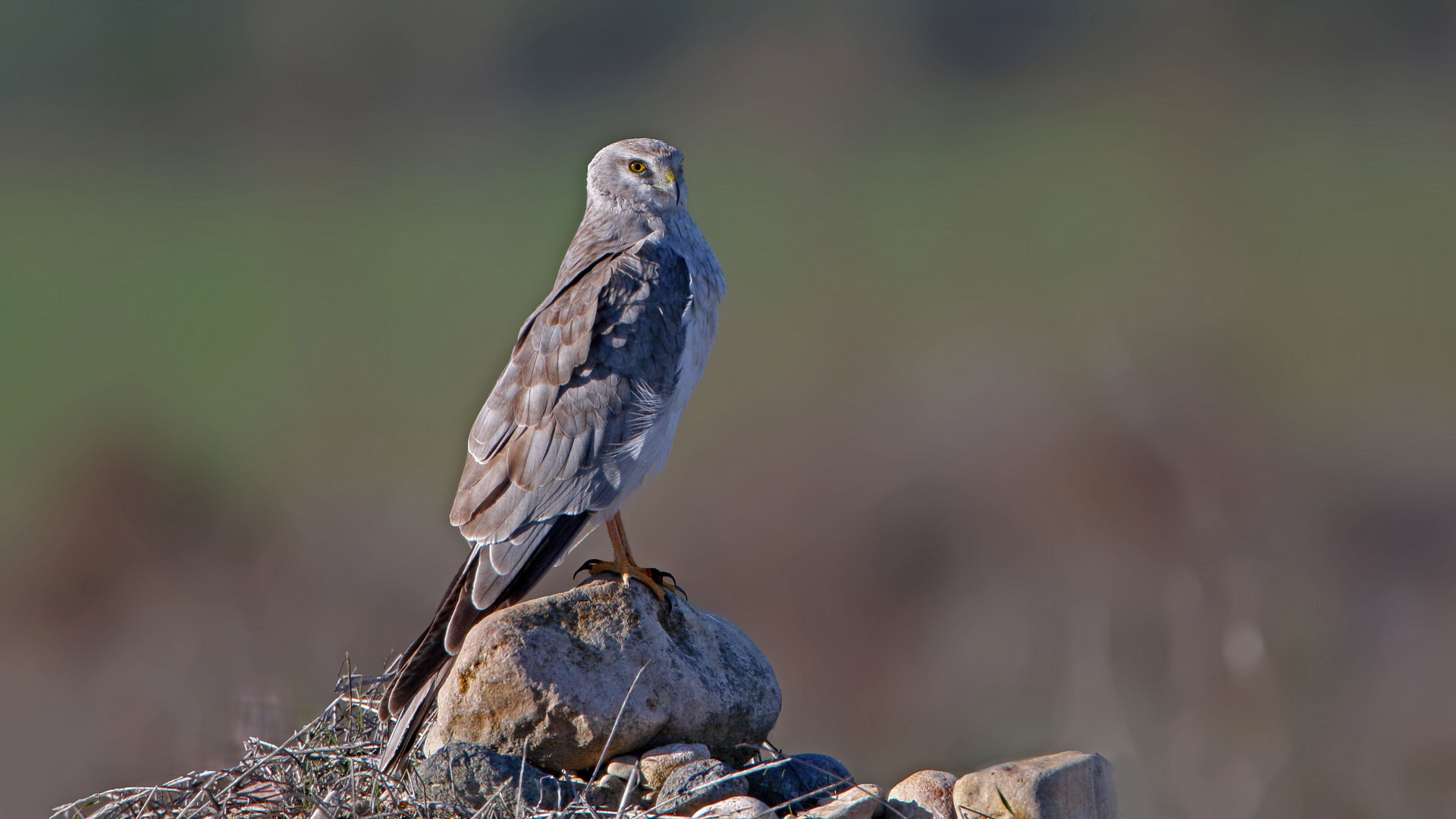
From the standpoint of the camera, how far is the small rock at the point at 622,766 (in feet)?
13.8

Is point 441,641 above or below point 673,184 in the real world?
below

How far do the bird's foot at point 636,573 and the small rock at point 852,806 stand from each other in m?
1.21

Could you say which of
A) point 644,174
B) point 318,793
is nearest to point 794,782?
point 318,793

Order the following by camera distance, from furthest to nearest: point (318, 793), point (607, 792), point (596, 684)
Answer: point (596, 684) → point (607, 792) → point (318, 793)

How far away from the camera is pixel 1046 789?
381cm

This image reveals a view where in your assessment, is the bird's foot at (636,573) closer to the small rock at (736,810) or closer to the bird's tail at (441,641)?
the bird's tail at (441,641)

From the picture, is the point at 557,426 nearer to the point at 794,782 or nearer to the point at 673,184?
the point at 673,184

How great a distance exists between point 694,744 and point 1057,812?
1.25 meters

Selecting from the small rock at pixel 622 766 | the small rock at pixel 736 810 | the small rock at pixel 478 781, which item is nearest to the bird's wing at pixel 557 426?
the small rock at pixel 478 781

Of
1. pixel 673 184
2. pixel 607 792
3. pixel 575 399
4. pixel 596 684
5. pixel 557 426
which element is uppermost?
pixel 673 184

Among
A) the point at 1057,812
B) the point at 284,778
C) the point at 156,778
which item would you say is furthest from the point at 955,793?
the point at 156,778

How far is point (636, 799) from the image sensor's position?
4105 mm

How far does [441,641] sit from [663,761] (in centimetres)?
97

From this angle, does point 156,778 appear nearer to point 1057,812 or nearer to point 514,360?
point 514,360
